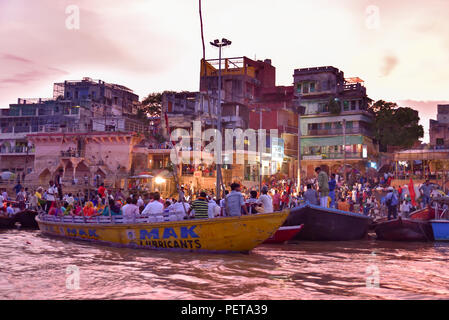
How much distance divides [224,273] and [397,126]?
44.6 m

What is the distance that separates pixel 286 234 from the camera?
56.7 ft

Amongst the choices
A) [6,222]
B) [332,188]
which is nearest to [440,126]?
[332,188]

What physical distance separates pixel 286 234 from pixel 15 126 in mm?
48385

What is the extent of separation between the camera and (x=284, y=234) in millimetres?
17297

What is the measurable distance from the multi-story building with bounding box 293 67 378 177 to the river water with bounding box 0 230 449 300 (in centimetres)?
3484

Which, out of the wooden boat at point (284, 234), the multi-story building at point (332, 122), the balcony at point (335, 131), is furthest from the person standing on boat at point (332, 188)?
the balcony at point (335, 131)

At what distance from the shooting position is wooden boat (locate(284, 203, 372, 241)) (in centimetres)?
1800

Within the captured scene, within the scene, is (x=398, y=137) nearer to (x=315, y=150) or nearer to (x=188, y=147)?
(x=315, y=150)

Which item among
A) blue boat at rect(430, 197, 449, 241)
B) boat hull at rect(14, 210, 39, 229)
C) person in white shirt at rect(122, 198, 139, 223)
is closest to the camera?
person in white shirt at rect(122, 198, 139, 223)

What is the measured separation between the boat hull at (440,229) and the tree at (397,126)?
108 ft

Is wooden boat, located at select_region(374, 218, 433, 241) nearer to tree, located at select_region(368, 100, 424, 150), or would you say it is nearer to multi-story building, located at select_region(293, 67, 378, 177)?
multi-story building, located at select_region(293, 67, 378, 177)

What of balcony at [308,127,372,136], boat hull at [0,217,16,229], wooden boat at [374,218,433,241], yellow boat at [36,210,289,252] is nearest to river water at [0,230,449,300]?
yellow boat at [36,210,289,252]

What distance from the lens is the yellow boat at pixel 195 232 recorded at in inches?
505
